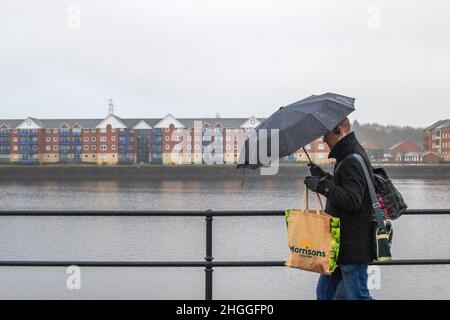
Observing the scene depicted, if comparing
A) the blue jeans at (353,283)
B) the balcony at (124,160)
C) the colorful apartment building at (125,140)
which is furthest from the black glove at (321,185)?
the balcony at (124,160)

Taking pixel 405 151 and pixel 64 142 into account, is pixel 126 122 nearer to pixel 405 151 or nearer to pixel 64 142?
pixel 64 142

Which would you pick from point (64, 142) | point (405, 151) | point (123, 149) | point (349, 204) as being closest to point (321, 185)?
point (349, 204)

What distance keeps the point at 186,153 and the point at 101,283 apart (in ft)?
317

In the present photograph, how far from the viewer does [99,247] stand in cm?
2697

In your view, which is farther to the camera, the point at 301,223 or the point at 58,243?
the point at 58,243

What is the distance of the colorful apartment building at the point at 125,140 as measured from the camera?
376ft

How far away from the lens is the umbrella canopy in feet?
12.6

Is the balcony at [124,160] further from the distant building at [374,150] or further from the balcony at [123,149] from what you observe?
the distant building at [374,150]

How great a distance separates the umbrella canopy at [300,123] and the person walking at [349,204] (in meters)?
0.12

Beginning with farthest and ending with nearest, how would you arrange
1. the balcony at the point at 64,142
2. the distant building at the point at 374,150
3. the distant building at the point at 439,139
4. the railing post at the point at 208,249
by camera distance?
the distant building at the point at 374,150 < the distant building at the point at 439,139 < the balcony at the point at 64,142 < the railing post at the point at 208,249

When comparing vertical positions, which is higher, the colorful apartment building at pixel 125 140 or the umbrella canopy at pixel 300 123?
the colorful apartment building at pixel 125 140

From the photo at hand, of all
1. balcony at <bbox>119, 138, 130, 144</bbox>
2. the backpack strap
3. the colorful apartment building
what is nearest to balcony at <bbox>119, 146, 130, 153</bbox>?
the colorful apartment building
